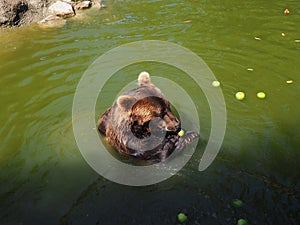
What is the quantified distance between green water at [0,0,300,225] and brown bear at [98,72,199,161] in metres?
0.42

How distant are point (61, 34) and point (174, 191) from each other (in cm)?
672

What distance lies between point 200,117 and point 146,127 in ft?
5.24

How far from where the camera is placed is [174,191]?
176 inches

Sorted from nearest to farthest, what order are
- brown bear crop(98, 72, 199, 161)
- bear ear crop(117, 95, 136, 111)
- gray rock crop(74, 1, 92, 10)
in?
1. brown bear crop(98, 72, 199, 161)
2. bear ear crop(117, 95, 136, 111)
3. gray rock crop(74, 1, 92, 10)

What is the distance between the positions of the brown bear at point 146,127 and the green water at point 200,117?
419 mm

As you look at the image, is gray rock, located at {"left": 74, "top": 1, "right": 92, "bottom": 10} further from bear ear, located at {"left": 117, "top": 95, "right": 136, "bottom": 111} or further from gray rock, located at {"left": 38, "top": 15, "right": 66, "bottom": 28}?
bear ear, located at {"left": 117, "top": 95, "right": 136, "bottom": 111}

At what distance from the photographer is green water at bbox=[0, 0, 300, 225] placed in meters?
4.27

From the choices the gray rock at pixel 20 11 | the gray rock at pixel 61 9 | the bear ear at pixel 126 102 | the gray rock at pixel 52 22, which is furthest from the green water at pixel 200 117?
the bear ear at pixel 126 102

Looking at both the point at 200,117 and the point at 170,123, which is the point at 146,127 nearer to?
the point at 170,123

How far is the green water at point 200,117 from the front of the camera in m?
4.27

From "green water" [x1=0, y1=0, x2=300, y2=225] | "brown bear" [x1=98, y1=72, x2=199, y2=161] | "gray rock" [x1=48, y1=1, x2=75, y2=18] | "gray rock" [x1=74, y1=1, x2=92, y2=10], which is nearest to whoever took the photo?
"green water" [x1=0, y1=0, x2=300, y2=225]

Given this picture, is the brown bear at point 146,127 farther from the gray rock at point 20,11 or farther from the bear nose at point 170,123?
the gray rock at point 20,11

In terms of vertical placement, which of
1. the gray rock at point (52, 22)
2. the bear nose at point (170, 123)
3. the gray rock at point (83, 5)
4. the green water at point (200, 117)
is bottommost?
the green water at point (200, 117)

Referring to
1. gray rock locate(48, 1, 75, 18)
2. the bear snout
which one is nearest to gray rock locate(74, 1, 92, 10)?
gray rock locate(48, 1, 75, 18)
